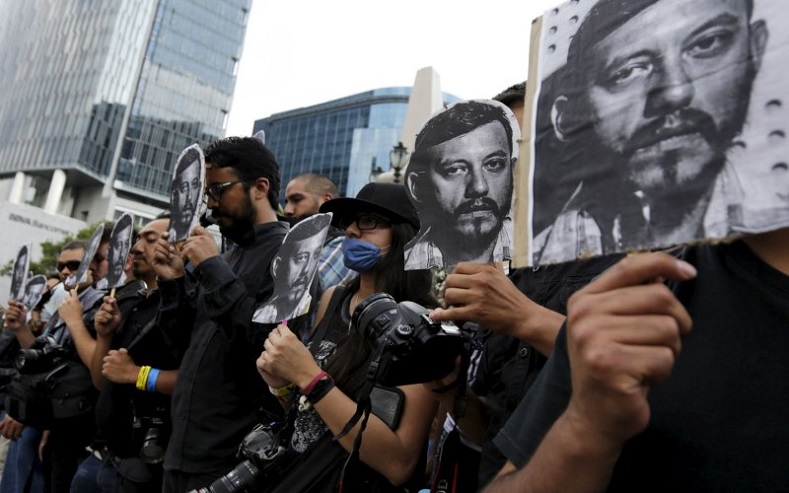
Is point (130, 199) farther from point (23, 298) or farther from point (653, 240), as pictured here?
point (653, 240)

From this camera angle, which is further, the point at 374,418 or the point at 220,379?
the point at 220,379

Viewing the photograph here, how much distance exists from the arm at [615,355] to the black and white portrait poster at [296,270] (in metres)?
1.47

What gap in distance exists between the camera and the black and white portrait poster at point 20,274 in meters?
5.42

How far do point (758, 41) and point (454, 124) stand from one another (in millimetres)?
848

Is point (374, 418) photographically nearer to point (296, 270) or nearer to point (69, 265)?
point (296, 270)

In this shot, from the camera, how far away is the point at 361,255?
7.41 feet

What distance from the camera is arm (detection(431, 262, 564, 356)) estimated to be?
1.33 metres

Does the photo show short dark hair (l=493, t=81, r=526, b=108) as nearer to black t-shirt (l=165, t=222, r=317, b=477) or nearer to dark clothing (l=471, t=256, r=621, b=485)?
dark clothing (l=471, t=256, r=621, b=485)

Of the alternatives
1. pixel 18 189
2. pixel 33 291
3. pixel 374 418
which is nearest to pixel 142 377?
pixel 374 418

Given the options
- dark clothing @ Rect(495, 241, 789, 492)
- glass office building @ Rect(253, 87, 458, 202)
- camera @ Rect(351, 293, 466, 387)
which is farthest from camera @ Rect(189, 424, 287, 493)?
glass office building @ Rect(253, 87, 458, 202)

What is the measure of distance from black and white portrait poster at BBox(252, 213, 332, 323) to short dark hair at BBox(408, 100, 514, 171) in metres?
0.71

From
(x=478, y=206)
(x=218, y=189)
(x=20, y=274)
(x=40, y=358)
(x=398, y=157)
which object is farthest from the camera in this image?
(x=398, y=157)

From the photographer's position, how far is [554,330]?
4.33ft

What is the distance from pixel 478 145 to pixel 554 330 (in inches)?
20.7
